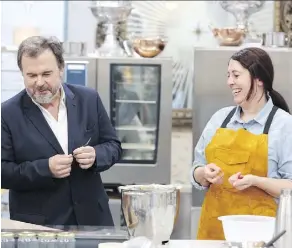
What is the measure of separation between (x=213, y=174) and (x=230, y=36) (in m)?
1.80

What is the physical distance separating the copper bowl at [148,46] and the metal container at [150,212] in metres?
2.68

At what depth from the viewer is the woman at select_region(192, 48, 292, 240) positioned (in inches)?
126

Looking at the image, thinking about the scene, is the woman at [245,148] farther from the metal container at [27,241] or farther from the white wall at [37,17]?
the white wall at [37,17]

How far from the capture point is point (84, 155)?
125 inches

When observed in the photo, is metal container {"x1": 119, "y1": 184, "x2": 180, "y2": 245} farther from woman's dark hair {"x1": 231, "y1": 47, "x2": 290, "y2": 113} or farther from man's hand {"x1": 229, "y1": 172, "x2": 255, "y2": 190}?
woman's dark hair {"x1": 231, "y1": 47, "x2": 290, "y2": 113}

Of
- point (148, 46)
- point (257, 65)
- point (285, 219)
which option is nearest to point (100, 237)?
point (285, 219)

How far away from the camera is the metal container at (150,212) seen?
2.40m

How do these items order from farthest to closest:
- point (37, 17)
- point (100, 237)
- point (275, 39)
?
point (37, 17)
point (275, 39)
point (100, 237)

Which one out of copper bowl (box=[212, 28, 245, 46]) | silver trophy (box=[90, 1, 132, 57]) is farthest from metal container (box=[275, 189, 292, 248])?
silver trophy (box=[90, 1, 132, 57])

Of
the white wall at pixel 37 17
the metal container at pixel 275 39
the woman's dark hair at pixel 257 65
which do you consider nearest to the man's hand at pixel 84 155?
the woman's dark hair at pixel 257 65

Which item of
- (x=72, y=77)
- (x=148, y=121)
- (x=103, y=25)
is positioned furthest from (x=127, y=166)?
(x=103, y=25)

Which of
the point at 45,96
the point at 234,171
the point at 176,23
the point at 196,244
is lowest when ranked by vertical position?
the point at 196,244

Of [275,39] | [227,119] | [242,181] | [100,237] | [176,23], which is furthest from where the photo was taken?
[176,23]

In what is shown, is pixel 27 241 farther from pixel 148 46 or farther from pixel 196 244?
pixel 148 46
